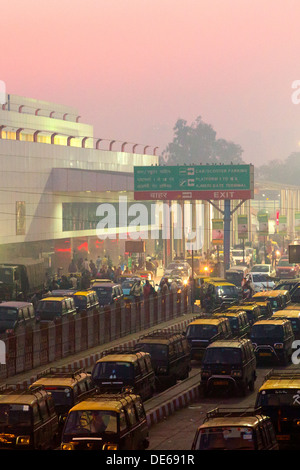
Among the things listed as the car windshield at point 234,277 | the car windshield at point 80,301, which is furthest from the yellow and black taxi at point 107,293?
the car windshield at point 234,277

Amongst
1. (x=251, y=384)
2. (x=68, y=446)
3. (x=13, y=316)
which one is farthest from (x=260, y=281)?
(x=68, y=446)

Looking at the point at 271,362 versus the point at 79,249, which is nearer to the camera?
the point at 271,362

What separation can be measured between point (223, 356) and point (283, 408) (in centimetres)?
755

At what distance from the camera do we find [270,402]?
20.9 meters

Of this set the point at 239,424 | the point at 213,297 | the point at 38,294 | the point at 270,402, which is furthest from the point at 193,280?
the point at 239,424

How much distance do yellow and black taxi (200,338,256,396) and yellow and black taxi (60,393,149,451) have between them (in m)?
8.80

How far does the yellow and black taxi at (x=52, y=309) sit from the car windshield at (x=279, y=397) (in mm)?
19755

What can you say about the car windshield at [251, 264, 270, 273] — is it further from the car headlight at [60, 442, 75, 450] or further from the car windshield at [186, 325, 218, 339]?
the car headlight at [60, 442, 75, 450]

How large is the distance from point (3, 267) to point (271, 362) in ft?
66.7

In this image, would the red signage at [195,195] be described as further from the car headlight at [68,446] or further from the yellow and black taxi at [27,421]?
the car headlight at [68,446]

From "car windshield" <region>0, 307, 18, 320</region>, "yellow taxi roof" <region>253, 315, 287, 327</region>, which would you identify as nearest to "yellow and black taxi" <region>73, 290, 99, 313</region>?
"car windshield" <region>0, 307, 18, 320</region>

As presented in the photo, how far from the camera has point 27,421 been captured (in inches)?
762
